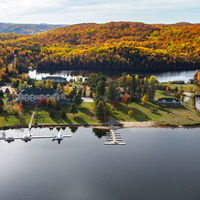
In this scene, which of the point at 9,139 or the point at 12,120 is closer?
the point at 9,139

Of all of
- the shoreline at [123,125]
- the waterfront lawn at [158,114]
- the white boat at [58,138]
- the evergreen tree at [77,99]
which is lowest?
the white boat at [58,138]

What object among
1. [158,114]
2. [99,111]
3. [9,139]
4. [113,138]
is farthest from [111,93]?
[9,139]

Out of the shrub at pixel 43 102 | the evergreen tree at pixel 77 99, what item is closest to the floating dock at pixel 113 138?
the evergreen tree at pixel 77 99

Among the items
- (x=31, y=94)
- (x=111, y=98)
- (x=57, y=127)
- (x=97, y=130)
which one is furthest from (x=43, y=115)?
(x=111, y=98)

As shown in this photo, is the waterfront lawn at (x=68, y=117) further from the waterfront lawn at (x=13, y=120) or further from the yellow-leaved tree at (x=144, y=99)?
the yellow-leaved tree at (x=144, y=99)

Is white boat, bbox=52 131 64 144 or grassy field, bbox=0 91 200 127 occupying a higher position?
grassy field, bbox=0 91 200 127

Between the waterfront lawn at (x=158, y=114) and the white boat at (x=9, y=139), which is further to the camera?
the waterfront lawn at (x=158, y=114)

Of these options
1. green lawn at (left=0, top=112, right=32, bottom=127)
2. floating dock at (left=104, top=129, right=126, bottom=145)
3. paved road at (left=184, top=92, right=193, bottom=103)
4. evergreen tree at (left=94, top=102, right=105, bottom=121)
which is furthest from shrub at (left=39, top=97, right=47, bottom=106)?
paved road at (left=184, top=92, right=193, bottom=103)

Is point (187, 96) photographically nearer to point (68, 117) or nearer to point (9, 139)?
point (68, 117)

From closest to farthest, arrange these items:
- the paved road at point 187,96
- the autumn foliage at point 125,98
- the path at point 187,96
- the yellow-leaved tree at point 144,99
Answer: the yellow-leaved tree at point 144,99
the autumn foliage at point 125,98
the path at point 187,96
the paved road at point 187,96

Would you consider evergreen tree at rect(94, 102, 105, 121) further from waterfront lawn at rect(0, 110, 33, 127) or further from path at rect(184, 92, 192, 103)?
path at rect(184, 92, 192, 103)

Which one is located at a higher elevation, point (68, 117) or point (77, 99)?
point (77, 99)

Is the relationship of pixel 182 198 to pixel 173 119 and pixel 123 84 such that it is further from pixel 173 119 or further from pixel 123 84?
pixel 123 84

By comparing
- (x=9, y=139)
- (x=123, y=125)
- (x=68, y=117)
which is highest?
(x=68, y=117)
